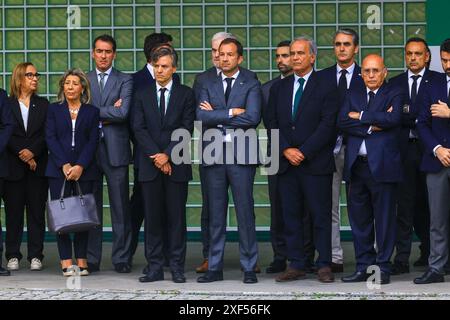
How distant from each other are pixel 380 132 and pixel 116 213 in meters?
2.83

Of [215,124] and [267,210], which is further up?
[215,124]

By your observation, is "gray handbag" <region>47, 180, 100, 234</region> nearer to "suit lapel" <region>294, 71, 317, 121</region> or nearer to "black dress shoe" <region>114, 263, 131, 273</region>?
"black dress shoe" <region>114, 263, 131, 273</region>

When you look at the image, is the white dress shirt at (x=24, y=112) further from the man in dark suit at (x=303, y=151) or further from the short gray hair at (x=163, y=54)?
the man in dark suit at (x=303, y=151)

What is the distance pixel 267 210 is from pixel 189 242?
0.99m

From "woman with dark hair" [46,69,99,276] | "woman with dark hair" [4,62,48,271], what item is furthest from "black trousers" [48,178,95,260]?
"woman with dark hair" [4,62,48,271]

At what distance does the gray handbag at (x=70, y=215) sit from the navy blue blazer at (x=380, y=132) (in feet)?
8.05

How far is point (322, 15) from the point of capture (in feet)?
46.9

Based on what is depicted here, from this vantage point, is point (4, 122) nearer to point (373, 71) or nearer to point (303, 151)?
point (303, 151)

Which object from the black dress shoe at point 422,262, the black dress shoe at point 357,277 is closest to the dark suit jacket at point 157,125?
the black dress shoe at point 357,277

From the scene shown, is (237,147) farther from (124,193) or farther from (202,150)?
(124,193)

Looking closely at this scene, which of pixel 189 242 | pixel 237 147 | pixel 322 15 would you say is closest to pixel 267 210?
pixel 189 242

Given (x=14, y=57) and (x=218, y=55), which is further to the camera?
(x=14, y=57)
